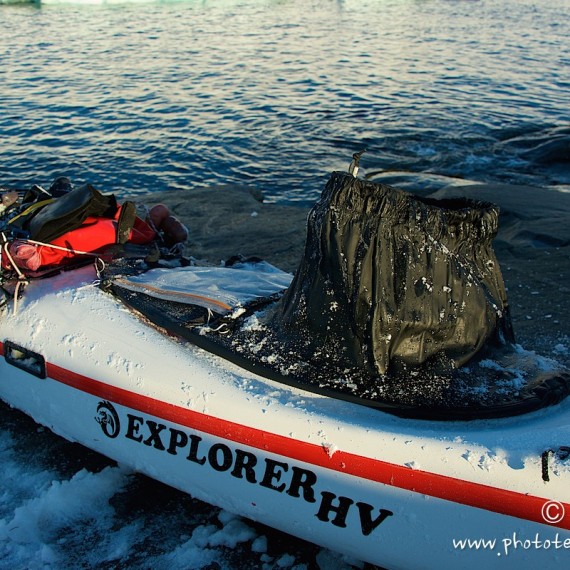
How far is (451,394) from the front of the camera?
2648 mm

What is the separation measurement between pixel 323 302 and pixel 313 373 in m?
0.32

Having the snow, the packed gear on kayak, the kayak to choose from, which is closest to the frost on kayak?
the kayak

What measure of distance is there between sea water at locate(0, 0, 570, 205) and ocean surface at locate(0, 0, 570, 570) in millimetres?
49

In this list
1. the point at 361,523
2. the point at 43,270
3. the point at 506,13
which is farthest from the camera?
the point at 506,13

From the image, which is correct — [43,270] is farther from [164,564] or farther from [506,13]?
[506,13]

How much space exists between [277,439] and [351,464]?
334 mm

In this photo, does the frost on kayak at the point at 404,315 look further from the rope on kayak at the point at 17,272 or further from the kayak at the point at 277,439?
the rope on kayak at the point at 17,272

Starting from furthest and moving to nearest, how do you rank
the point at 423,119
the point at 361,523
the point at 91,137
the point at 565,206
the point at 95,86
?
the point at 95,86, the point at 423,119, the point at 91,137, the point at 565,206, the point at 361,523

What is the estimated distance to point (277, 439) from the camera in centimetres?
269

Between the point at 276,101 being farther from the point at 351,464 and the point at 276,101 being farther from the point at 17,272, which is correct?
the point at 351,464

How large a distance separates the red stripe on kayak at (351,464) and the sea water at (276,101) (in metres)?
5.95

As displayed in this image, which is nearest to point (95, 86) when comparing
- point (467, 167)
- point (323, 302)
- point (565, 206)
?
point (467, 167)

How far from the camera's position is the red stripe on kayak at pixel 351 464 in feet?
7.59

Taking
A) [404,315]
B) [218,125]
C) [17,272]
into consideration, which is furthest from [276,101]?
[404,315]
